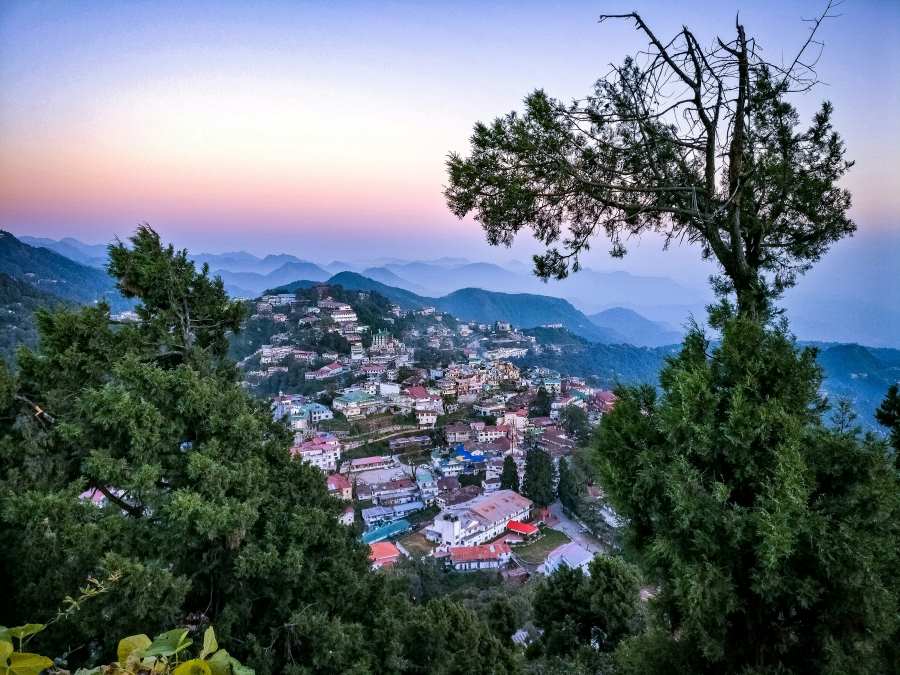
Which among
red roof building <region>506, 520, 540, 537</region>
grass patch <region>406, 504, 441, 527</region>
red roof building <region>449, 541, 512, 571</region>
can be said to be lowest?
grass patch <region>406, 504, 441, 527</region>

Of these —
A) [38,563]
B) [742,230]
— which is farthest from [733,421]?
[38,563]

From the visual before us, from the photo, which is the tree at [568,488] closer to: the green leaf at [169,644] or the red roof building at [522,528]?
the red roof building at [522,528]

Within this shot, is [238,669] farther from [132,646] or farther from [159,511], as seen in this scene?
[159,511]

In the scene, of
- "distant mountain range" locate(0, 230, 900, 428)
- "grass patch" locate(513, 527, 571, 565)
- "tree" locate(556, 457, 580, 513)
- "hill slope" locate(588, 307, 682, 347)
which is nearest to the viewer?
"distant mountain range" locate(0, 230, 900, 428)

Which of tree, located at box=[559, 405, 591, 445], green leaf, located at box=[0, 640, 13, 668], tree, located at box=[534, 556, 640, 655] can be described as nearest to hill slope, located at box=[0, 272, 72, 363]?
tree, located at box=[534, 556, 640, 655]

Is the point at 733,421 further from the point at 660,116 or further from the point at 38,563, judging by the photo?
the point at 38,563

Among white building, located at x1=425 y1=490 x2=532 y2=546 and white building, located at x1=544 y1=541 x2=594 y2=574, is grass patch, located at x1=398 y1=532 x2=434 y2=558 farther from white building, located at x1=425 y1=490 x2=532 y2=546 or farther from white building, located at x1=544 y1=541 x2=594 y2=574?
white building, located at x1=544 y1=541 x2=594 y2=574

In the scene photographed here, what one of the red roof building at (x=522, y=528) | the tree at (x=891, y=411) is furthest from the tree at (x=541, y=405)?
the tree at (x=891, y=411)

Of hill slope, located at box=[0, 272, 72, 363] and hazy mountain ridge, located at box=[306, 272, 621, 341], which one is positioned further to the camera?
hazy mountain ridge, located at box=[306, 272, 621, 341]
